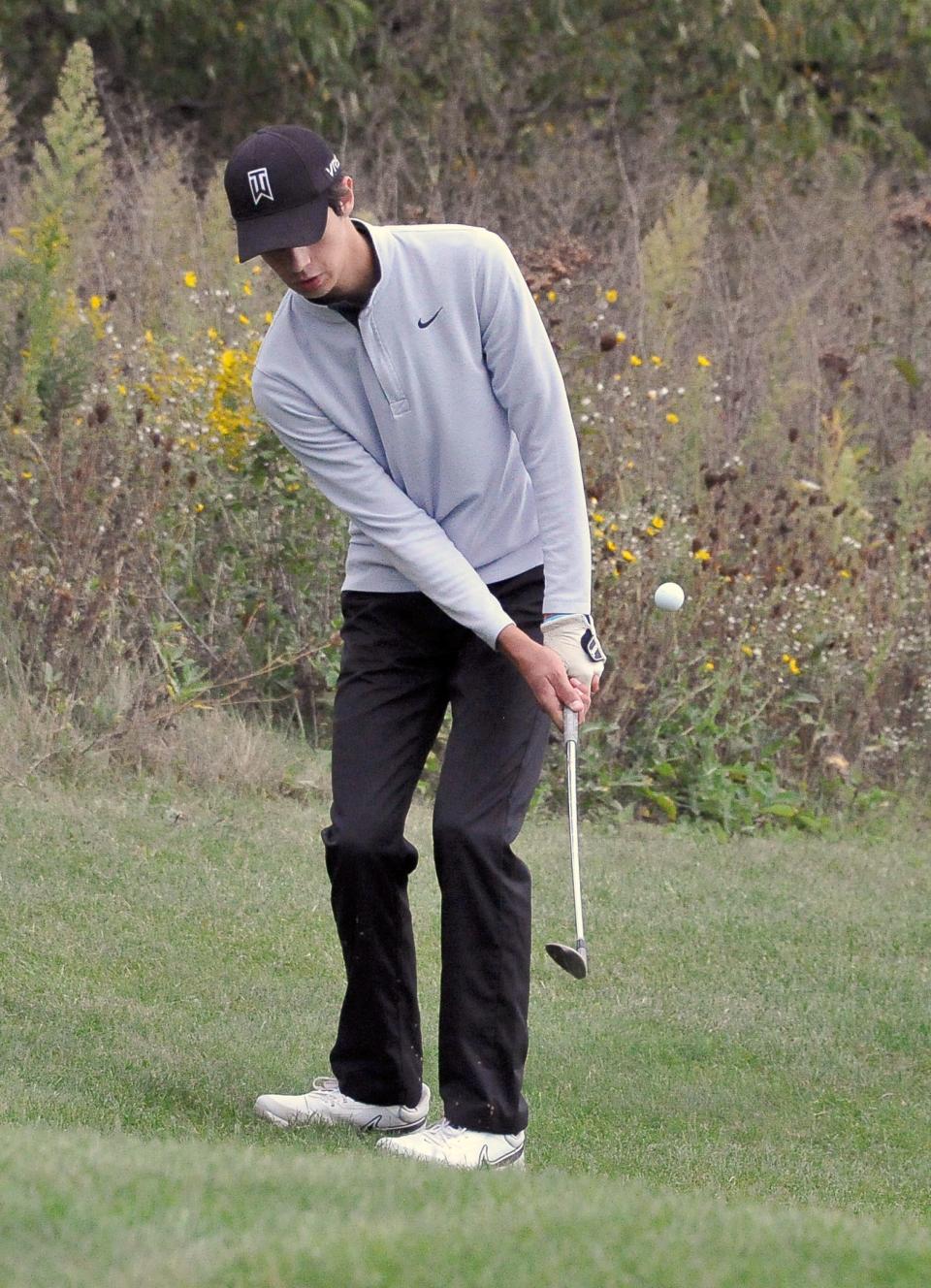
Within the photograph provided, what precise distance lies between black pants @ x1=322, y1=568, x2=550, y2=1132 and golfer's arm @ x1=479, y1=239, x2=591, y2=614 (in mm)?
182

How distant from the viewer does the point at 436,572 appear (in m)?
4.37

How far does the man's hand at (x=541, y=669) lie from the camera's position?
4340mm

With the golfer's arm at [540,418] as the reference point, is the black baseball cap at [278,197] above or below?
above

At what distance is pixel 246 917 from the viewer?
262 inches

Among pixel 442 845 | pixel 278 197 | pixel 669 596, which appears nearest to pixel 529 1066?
pixel 442 845

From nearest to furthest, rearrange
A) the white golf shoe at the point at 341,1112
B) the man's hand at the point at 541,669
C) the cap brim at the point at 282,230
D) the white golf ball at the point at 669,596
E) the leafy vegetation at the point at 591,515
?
the cap brim at the point at 282,230 → the man's hand at the point at 541,669 → the white golf shoe at the point at 341,1112 → the white golf ball at the point at 669,596 → the leafy vegetation at the point at 591,515

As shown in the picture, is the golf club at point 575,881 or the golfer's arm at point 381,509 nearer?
the golfer's arm at point 381,509

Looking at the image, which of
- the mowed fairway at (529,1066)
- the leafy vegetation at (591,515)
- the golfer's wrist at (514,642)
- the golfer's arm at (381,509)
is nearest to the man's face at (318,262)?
the golfer's arm at (381,509)

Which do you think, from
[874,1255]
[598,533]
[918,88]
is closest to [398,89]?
[918,88]

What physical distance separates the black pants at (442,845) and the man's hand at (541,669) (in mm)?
159

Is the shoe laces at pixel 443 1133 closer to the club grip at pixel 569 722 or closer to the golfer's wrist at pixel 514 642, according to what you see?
the club grip at pixel 569 722

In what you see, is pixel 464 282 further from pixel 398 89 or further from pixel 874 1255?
pixel 398 89

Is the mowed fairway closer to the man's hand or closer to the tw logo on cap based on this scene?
the man's hand

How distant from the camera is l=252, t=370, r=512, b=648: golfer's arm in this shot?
4.36m
